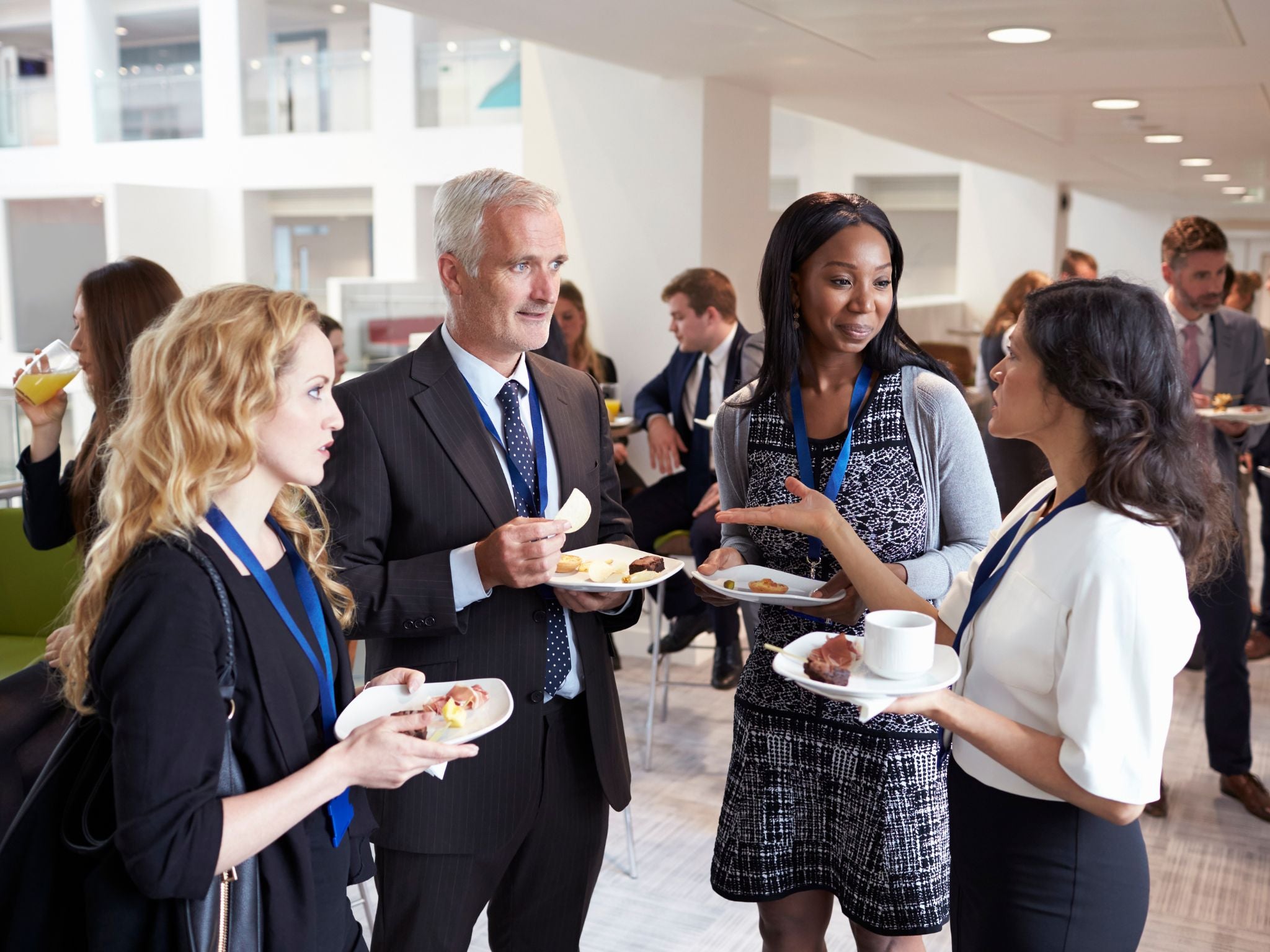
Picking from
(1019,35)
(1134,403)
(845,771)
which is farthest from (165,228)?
(1134,403)

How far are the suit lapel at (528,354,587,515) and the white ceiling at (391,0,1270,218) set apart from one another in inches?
66.7

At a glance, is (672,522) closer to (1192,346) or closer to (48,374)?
(1192,346)

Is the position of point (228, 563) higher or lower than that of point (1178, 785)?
higher

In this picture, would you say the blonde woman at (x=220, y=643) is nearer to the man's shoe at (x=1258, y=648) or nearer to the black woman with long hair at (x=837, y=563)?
the black woman with long hair at (x=837, y=563)

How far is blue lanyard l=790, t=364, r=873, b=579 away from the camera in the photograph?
5.86ft

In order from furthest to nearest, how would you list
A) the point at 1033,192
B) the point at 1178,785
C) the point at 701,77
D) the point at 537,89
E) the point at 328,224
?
the point at 328,224
the point at 1033,192
the point at 537,89
the point at 701,77
the point at 1178,785

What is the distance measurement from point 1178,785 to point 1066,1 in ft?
8.04

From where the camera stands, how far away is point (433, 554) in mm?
1651

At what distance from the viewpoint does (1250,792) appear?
346 centimetres

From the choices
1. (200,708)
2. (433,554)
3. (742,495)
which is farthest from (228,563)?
(742,495)

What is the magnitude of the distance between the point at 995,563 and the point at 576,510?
63 centimetres

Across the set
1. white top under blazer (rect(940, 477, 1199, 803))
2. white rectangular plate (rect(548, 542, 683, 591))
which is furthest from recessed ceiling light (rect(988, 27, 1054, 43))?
white top under blazer (rect(940, 477, 1199, 803))

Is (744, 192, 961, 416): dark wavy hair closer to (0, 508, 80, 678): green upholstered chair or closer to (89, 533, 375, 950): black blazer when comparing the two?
(89, 533, 375, 950): black blazer

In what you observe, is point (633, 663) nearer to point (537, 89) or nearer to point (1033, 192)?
point (537, 89)
